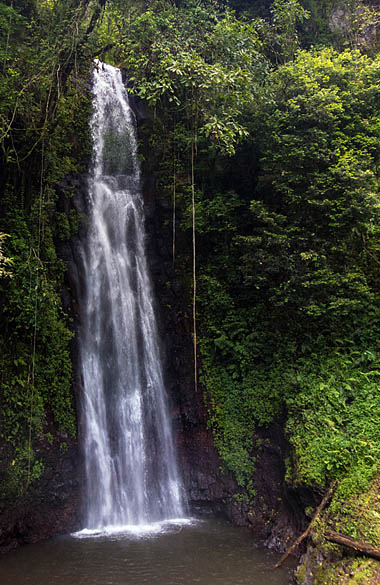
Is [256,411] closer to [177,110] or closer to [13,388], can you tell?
[13,388]

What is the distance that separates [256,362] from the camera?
9125mm

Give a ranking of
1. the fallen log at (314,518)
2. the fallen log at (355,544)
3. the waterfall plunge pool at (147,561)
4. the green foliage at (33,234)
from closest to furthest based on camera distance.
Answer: the fallen log at (355,544)
the waterfall plunge pool at (147,561)
the fallen log at (314,518)
the green foliage at (33,234)

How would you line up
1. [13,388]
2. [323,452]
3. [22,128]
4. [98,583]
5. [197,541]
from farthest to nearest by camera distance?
[22,128] → [13,388] → [197,541] → [323,452] → [98,583]

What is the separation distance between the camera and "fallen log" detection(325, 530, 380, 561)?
4.90 meters

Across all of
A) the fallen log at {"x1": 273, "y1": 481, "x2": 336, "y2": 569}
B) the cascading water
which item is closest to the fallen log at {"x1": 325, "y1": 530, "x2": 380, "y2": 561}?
the fallen log at {"x1": 273, "y1": 481, "x2": 336, "y2": 569}

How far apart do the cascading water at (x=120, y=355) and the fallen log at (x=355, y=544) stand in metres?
4.00

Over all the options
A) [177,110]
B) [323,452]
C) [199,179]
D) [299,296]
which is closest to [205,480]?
[323,452]

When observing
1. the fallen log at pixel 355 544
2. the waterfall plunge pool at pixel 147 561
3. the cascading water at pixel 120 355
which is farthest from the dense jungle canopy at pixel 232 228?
the waterfall plunge pool at pixel 147 561

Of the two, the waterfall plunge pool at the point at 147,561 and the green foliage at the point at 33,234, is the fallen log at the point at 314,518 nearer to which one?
the waterfall plunge pool at the point at 147,561

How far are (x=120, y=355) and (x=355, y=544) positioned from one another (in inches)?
231

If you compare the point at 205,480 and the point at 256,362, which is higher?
the point at 256,362

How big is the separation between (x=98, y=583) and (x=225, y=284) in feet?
21.1

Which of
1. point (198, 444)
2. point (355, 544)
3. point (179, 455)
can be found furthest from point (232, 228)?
point (355, 544)

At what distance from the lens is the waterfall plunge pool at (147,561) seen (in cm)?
570
